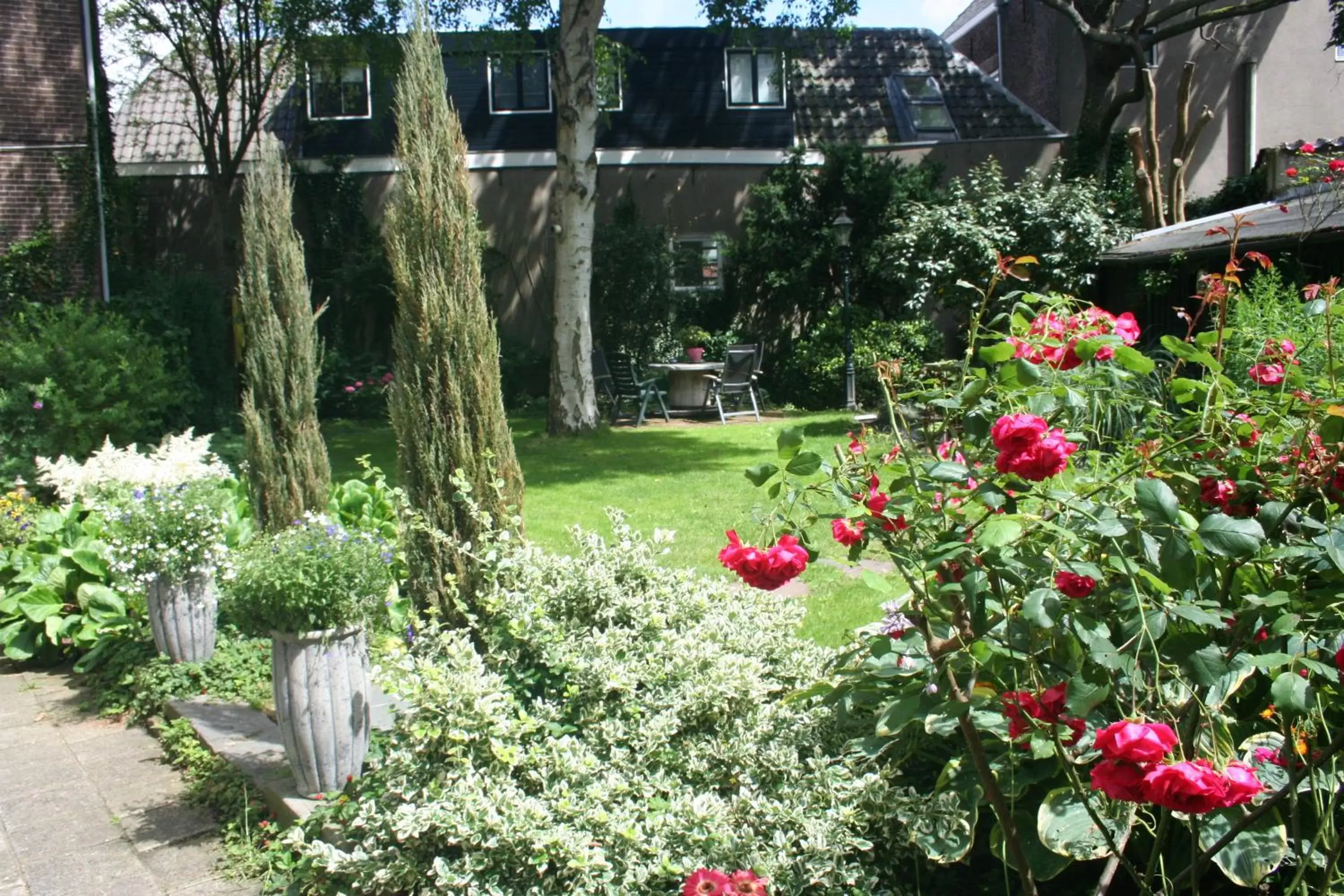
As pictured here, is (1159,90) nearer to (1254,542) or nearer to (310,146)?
(310,146)

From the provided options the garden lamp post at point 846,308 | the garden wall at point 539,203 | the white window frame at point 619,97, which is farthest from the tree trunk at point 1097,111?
the white window frame at point 619,97

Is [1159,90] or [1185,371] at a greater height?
[1159,90]

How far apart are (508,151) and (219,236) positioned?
5197 mm

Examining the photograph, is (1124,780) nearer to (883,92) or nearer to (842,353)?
(842,353)

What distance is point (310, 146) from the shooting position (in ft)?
63.9

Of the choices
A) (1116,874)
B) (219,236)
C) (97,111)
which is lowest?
(1116,874)

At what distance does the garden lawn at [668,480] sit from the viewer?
6270 mm

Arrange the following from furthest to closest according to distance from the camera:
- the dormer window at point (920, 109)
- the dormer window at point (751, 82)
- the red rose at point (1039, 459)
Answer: the dormer window at point (751, 82) → the dormer window at point (920, 109) → the red rose at point (1039, 459)

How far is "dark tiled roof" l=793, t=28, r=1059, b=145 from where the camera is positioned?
786 inches

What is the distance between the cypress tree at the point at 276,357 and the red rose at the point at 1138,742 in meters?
5.28

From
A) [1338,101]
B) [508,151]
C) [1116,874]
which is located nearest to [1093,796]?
[1116,874]

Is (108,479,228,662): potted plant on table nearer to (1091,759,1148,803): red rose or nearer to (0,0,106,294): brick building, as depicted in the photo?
(1091,759,1148,803): red rose

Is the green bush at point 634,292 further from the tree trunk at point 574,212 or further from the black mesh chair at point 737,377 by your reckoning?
the tree trunk at point 574,212

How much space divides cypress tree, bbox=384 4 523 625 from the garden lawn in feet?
2.37
